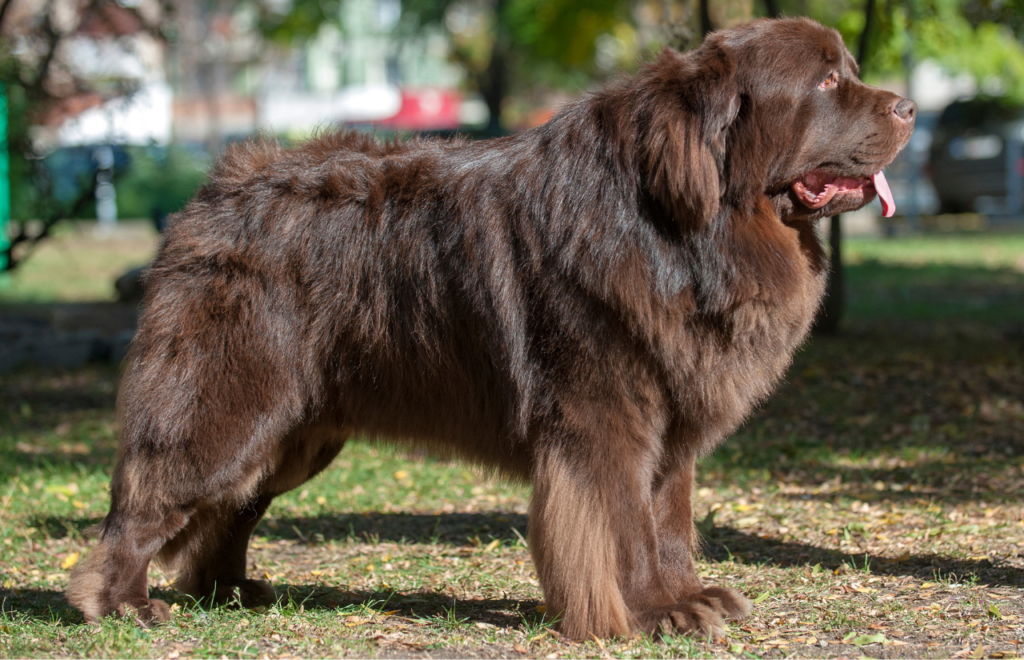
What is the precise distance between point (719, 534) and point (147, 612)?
2.68 m

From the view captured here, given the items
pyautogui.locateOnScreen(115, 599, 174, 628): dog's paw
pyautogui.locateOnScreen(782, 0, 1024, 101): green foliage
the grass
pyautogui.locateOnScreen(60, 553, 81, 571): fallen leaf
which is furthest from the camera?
pyautogui.locateOnScreen(782, 0, 1024, 101): green foliage

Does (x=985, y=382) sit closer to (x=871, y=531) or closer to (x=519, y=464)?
(x=871, y=531)

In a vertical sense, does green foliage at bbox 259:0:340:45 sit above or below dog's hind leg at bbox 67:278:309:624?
above

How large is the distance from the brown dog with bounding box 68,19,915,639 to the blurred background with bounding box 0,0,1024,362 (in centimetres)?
59

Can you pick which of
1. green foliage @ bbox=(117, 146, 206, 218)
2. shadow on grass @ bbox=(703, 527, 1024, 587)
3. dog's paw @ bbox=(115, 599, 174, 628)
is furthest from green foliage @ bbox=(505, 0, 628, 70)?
dog's paw @ bbox=(115, 599, 174, 628)

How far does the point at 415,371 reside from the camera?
3.57 m

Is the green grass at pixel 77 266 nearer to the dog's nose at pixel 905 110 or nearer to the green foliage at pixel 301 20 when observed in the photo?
the green foliage at pixel 301 20

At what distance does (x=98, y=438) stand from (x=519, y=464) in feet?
15.3

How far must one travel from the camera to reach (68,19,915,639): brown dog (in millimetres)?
3281

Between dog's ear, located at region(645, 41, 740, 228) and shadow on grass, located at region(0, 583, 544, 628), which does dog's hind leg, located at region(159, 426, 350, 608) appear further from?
dog's ear, located at region(645, 41, 740, 228)

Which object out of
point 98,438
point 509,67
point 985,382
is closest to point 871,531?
point 985,382

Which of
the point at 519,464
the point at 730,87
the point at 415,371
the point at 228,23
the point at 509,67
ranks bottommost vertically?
the point at 519,464

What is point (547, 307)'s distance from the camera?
3328 millimetres

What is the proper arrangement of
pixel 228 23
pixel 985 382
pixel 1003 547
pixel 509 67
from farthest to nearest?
pixel 228 23 < pixel 509 67 < pixel 985 382 < pixel 1003 547
